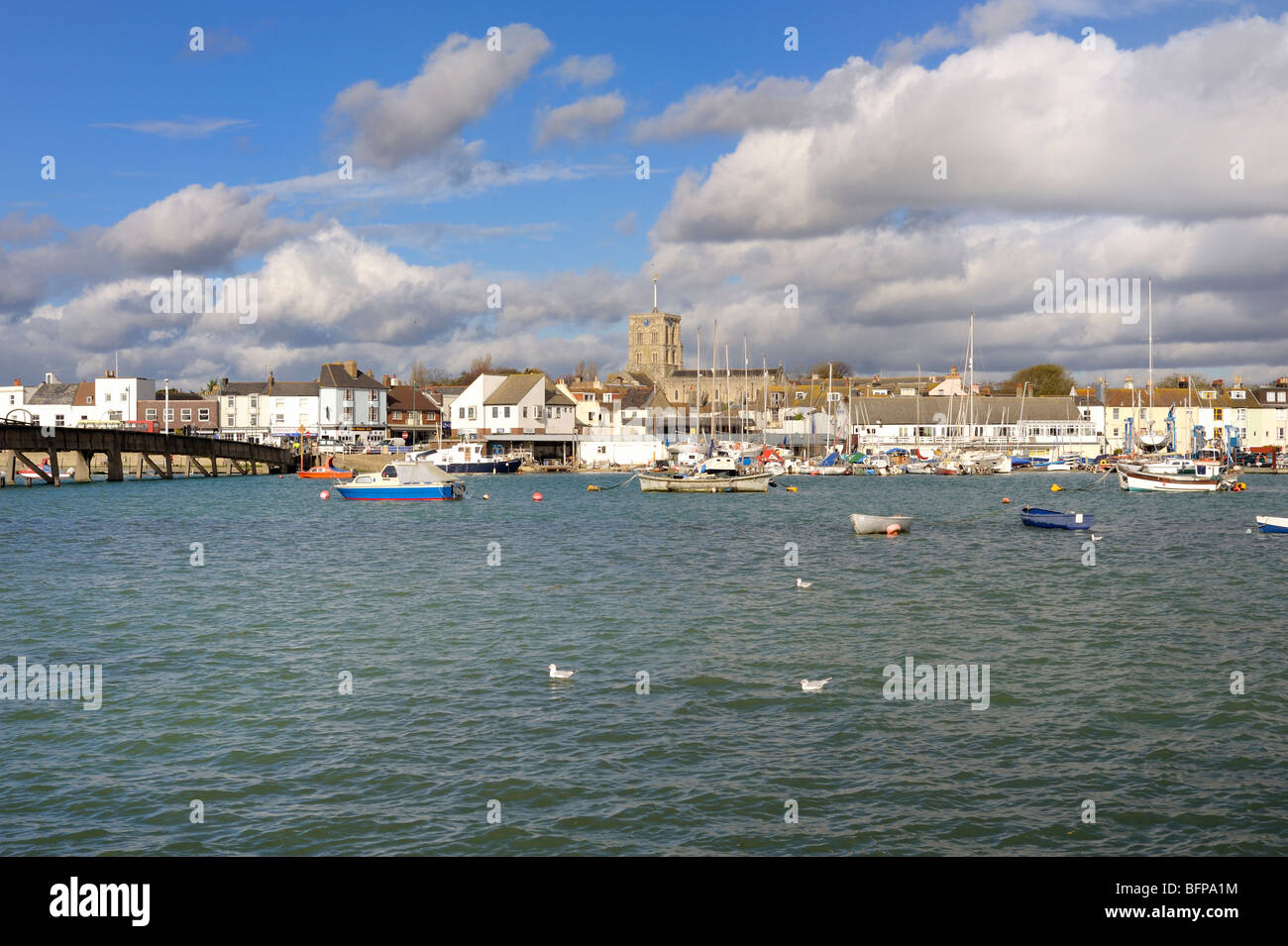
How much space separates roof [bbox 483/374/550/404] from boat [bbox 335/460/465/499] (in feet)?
193

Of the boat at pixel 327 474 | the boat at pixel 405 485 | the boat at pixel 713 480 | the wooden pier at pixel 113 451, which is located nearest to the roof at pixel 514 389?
the boat at pixel 327 474

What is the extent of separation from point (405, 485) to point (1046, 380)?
13315 cm

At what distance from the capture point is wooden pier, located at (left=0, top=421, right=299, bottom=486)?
86312 mm

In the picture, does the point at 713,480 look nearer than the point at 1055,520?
No

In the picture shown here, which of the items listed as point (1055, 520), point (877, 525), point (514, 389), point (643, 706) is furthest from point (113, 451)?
point (643, 706)

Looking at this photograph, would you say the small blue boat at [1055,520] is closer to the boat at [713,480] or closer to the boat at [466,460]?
the boat at [713,480]

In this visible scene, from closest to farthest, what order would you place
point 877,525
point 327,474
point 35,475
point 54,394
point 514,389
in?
point 877,525
point 35,475
point 327,474
point 514,389
point 54,394

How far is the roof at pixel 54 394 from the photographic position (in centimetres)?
15162

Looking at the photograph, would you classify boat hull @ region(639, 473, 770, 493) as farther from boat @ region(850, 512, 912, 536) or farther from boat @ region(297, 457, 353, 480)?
boat @ region(297, 457, 353, 480)

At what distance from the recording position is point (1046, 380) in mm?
177625

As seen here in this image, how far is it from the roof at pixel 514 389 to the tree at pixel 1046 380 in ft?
271

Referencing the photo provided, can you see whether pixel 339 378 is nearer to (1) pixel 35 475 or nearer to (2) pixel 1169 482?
(1) pixel 35 475

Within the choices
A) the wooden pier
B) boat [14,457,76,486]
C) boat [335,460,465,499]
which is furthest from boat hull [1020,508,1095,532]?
boat [14,457,76,486]
